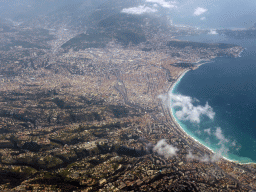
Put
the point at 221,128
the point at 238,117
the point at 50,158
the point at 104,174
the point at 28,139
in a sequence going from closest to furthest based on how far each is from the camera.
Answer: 1. the point at 104,174
2. the point at 50,158
3. the point at 28,139
4. the point at 221,128
5. the point at 238,117

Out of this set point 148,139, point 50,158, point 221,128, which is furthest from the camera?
point 221,128

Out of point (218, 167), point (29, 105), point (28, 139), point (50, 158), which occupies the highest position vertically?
point (29, 105)

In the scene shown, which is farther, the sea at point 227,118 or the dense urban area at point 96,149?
the sea at point 227,118

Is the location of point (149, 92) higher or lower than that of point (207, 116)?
higher

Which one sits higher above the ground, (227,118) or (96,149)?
(227,118)

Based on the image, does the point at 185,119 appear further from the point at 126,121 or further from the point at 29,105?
the point at 29,105

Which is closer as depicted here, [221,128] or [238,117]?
[221,128]

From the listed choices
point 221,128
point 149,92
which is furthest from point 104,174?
point 149,92

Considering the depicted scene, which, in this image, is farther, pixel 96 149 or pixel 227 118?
pixel 227 118

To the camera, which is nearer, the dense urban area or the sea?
the dense urban area

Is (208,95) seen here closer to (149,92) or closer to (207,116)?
Result: (207,116)
